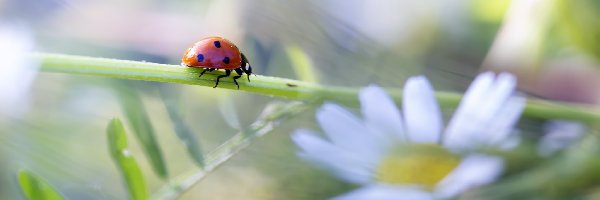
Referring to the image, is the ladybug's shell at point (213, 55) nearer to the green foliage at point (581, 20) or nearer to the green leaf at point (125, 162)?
the green leaf at point (125, 162)

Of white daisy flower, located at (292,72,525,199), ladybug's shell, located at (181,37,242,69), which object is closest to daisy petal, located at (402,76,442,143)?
white daisy flower, located at (292,72,525,199)

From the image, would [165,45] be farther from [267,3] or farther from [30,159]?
[30,159]

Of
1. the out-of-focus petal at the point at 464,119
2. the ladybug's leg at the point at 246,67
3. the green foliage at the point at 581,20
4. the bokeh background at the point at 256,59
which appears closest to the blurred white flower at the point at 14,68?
the bokeh background at the point at 256,59

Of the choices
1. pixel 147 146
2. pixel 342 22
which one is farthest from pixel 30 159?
pixel 342 22

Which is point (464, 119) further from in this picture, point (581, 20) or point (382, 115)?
point (581, 20)

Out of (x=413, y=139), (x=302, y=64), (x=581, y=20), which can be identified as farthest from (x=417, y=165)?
(x=581, y=20)

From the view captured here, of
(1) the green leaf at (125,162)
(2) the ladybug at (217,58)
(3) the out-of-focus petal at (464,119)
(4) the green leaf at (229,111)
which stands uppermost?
(3) the out-of-focus petal at (464,119)
